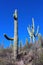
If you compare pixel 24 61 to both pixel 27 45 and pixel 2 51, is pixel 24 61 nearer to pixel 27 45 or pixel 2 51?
pixel 2 51

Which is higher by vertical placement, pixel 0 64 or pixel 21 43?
pixel 21 43

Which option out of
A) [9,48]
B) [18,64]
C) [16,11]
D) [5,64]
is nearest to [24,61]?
[18,64]

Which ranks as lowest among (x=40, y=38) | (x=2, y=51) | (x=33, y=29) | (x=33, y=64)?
(x=33, y=64)

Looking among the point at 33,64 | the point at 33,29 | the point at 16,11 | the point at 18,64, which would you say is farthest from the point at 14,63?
the point at 33,29

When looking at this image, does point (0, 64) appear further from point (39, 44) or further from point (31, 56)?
point (39, 44)

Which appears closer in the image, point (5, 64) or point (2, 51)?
point (5, 64)

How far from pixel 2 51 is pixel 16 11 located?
497 centimetres

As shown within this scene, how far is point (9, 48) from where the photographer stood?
71.8ft

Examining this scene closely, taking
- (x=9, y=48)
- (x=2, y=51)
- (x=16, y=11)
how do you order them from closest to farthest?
1. (x=16, y=11)
2. (x=2, y=51)
3. (x=9, y=48)

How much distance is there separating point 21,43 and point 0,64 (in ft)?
26.9

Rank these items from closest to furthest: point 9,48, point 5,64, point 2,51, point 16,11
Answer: point 5,64 → point 16,11 → point 2,51 → point 9,48

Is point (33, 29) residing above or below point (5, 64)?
above

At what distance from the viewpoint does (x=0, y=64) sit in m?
14.6

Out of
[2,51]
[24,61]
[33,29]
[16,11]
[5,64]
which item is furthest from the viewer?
[33,29]
